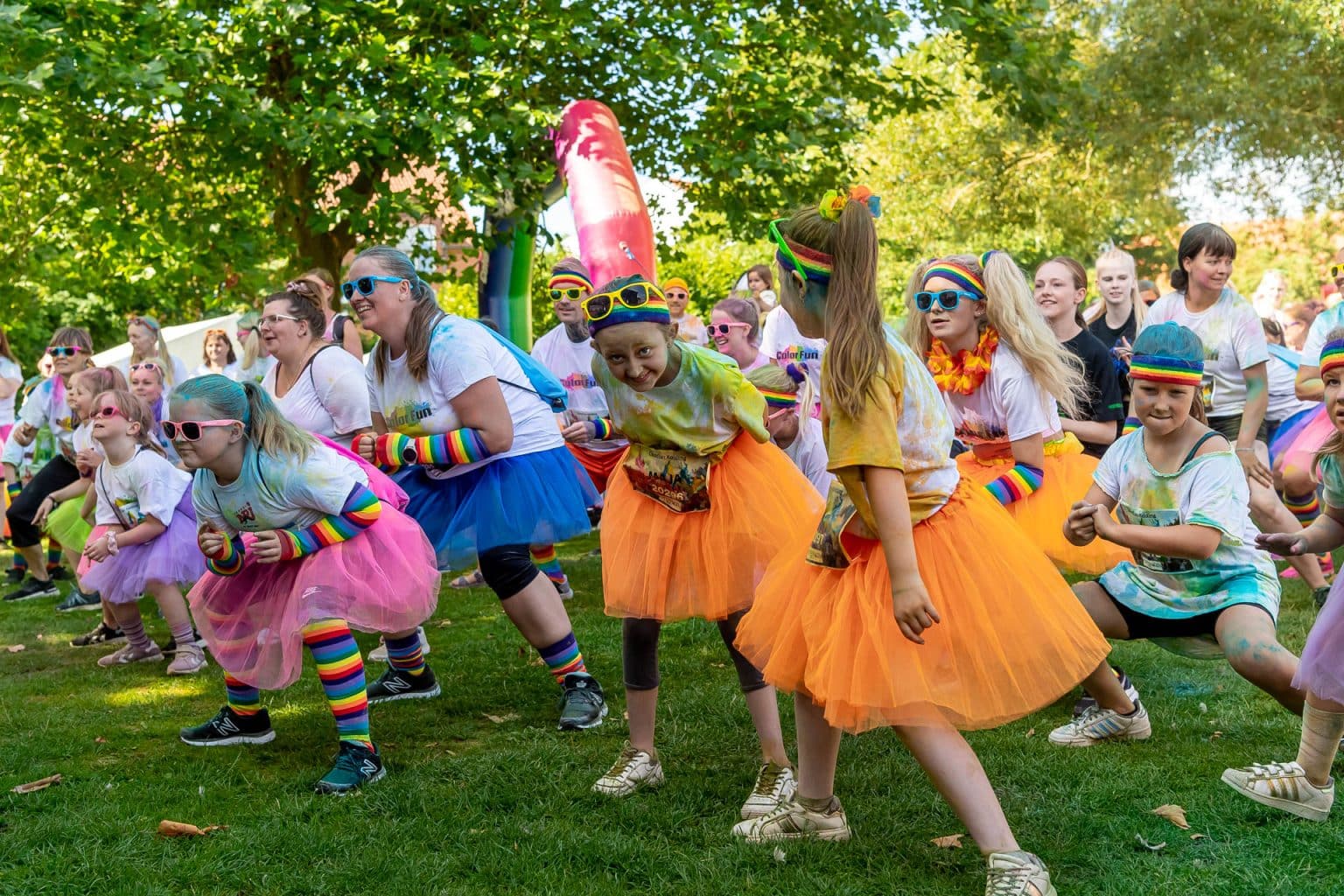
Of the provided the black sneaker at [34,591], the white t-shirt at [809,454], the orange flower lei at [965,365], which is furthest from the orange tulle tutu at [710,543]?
the black sneaker at [34,591]

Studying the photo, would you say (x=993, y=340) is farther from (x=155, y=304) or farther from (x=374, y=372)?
(x=155, y=304)

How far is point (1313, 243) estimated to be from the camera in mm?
30859

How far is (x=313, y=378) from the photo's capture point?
20.5ft

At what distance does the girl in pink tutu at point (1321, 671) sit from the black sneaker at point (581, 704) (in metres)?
2.62

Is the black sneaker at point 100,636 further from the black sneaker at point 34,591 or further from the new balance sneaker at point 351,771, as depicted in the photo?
the new balance sneaker at point 351,771

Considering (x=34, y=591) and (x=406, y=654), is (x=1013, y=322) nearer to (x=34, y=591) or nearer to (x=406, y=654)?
(x=406, y=654)

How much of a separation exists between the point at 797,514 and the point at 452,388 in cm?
164

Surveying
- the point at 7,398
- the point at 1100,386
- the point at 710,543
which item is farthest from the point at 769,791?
the point at 7,398

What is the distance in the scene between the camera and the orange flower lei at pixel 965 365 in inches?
211

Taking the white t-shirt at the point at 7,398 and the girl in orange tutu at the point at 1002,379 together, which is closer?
the girl in orange tutu at the point at 1002,379

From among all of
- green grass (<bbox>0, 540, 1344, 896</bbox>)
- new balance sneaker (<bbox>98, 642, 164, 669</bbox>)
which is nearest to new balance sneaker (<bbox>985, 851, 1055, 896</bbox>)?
green grass (<bbox>0, 540, 1344, 896</bbox>)

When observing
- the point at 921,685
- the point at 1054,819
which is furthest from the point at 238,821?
the point at 1054,819

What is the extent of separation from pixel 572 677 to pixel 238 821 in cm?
169

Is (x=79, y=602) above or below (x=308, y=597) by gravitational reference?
below
